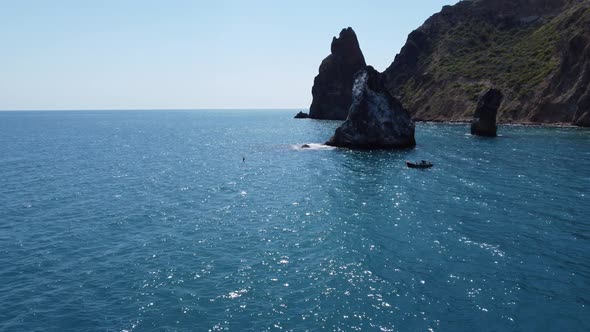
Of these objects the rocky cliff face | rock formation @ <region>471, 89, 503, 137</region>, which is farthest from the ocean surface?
the rocky cliff face

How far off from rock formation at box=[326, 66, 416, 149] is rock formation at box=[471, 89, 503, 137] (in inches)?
1036

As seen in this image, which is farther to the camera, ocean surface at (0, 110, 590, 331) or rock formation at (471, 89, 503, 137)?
rock formation at (471, 89, 503, 137)

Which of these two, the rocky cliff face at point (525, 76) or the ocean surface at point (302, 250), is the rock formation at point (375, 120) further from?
the rocky cliff face at point (525, 76)

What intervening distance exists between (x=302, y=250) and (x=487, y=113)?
92.3 m

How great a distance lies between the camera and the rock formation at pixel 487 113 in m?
107

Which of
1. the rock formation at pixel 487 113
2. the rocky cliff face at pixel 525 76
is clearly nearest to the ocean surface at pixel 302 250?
the rock formation at pixel 487 113

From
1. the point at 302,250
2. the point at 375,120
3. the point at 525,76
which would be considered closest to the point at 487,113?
the point at 375,120

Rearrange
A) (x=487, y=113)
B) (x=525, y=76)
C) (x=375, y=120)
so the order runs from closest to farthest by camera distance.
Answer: (x=375, y=120) < (x=487, y=113) < (x=525, y=76)

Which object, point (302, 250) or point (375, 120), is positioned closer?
point (302, 250)

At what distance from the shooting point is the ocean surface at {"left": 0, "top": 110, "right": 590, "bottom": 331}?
76.1ft

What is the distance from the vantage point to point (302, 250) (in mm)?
33062

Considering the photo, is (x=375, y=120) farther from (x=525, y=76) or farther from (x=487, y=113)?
(x=525, y=76)

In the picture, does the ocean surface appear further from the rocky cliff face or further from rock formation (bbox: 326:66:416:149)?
the rocky cliff face

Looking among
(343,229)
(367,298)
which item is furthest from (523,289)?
(343,229)
